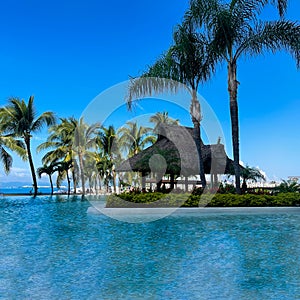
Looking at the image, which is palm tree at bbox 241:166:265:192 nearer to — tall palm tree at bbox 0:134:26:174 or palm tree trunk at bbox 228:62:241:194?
palm tree trunk at bbox 228:62:241:194

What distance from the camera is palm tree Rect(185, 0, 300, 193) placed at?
48.2 ft

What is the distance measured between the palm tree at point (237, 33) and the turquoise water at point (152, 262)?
686cm

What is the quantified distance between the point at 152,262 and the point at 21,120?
2323cm

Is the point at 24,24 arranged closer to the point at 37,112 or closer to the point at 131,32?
the point at 131,32

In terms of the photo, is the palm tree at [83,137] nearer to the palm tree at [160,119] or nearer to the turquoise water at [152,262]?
the palm tree at [160,119]

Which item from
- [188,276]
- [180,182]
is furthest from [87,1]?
[188,276]

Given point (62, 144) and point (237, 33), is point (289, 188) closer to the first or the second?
point (237, 33)

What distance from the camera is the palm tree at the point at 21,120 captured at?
2702 cm

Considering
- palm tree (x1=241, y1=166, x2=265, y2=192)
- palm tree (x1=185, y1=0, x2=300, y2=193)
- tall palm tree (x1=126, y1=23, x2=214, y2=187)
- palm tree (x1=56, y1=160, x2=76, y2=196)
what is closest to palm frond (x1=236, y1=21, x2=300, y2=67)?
palm tree (x1=185, y1=0, x2=300, y2=193)

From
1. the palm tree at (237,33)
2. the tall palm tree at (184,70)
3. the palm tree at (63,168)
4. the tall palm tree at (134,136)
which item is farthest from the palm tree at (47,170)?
the palm tree at (237,33)

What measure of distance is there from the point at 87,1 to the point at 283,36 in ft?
28.8

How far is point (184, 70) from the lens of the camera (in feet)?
52.3

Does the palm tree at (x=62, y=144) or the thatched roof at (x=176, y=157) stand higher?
the palm tree at (x=62, y=144)

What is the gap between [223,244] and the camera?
7.09 m
